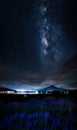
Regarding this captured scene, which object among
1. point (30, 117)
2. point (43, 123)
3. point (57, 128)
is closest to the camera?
point (57, 128)

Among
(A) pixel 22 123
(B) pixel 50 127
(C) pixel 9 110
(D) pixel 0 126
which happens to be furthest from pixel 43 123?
(C) pixel 9 110

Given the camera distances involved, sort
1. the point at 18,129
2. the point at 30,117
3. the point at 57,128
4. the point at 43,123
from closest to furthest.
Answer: the point at 18,129 → the point at 57,128 → the point at 43,123 → the point at 30,117

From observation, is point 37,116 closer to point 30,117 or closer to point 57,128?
point 30,117

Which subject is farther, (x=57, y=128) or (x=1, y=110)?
(x=1, y=110)

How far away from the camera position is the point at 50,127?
10.7ft

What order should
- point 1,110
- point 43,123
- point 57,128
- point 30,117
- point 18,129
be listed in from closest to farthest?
point 18,129 → point 57,128 → point 43,123 → point 30,117 → point 1,110

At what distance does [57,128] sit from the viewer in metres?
3.19

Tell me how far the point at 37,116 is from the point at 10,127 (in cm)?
109

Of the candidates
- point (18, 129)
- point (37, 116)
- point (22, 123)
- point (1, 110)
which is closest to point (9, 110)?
point (1, 110)

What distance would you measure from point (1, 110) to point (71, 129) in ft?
7.85

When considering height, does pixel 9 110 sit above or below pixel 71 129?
above

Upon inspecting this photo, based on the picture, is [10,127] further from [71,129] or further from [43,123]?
[71,129]

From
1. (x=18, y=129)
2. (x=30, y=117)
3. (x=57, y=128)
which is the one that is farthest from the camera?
(x=30, y=117)

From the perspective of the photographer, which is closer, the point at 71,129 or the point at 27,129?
the point at 27,129
